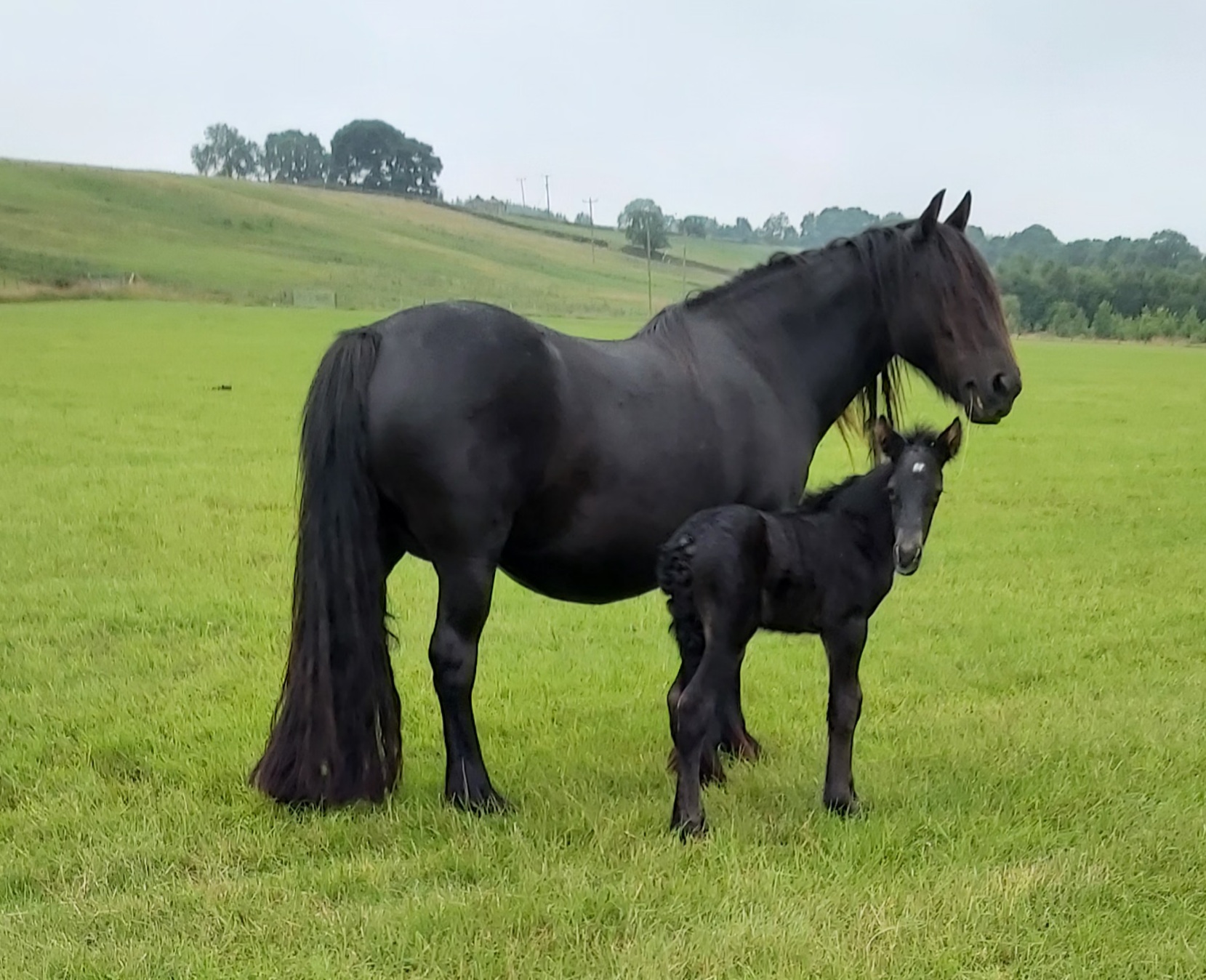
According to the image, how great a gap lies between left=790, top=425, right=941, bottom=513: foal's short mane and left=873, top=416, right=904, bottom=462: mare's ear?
2 cm

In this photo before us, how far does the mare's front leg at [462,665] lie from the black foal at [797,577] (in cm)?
65

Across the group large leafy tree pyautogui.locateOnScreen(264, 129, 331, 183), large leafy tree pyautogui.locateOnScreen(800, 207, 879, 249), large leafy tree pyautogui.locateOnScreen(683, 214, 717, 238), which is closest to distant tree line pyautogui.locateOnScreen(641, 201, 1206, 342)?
large leafy tree pyautogui.locateOnScreen(800, 207, 879, 249)

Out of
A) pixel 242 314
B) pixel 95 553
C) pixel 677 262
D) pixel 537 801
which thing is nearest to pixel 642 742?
pixel 537 801

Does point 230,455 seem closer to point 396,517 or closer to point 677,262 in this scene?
point 396,517

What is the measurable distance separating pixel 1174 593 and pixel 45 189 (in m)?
73.0

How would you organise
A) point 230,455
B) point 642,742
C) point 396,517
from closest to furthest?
point 396,517, point 642,742, point 230,455

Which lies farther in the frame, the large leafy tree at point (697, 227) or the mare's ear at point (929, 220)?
the large leafy tree at point (697, 227)

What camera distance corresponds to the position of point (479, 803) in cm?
399

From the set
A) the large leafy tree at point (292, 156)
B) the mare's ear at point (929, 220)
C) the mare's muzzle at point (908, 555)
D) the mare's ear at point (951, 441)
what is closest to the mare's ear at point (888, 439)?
the mare's ear at point (951, 441)

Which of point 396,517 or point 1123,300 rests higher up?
point 1123,300

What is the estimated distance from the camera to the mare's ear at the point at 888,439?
3699 mm

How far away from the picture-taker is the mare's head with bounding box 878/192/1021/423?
13.3 ft

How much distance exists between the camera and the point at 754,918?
3.13 m

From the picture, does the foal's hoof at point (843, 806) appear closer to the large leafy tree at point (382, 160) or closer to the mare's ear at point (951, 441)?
the mare's ear at point (951, 441)
